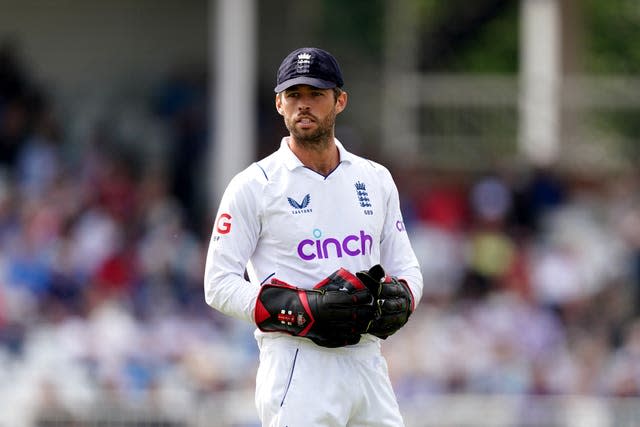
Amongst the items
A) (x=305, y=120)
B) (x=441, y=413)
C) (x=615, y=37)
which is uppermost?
(x=615, y=37)

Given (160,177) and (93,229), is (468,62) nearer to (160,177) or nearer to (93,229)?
(160,177)

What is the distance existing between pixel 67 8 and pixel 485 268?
6.69 metres

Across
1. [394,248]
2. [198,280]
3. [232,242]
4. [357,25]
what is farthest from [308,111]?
[357,25]

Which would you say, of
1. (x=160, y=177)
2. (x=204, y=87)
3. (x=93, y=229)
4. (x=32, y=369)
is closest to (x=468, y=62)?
(x=204, y=87)

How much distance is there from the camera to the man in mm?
5645

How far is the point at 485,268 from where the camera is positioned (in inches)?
584

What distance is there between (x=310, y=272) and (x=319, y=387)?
1.58 ft

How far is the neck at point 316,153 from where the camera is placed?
5883mm

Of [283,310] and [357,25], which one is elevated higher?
[357,25]

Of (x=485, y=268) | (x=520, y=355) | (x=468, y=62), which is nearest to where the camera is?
(x=520, y=355)

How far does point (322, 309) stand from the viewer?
18.2 feet

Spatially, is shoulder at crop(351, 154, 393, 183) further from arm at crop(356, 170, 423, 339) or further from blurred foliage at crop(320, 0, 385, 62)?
blurred foliage at crop(320, 0, 385, 62)

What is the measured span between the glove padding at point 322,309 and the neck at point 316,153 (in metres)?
0.49

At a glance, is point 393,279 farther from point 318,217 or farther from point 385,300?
point 318,217
